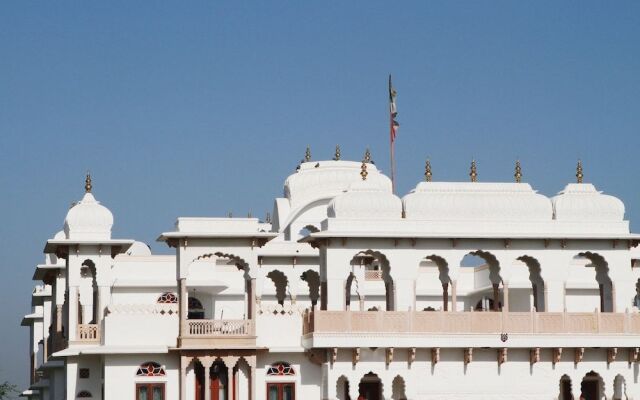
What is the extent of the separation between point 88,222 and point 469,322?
1198 cm

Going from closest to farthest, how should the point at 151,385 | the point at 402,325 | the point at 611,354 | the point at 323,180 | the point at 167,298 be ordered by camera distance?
the point at 402,325 < the point at 151,385 < the point at 611,354 < the point at 167,298 < the point at 323,180

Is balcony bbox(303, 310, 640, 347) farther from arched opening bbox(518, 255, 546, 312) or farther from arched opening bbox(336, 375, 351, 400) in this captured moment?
arched opening bbox(518, 255, 546, 312)

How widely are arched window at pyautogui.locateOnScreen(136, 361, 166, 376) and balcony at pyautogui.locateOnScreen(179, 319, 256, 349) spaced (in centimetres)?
96

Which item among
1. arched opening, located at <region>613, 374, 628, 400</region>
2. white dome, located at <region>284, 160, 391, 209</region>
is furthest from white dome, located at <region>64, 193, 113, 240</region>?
arched opening, located at <region>613, 374, 628, 400</region>

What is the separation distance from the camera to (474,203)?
42375 mm

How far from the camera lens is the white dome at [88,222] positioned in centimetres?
4469

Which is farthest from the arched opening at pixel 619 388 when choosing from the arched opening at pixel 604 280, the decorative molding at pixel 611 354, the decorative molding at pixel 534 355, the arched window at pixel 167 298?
the arched window at pixel 167 298

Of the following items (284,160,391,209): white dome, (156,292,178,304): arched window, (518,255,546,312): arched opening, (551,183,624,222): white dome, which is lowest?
(518,255,546,312): arched opening

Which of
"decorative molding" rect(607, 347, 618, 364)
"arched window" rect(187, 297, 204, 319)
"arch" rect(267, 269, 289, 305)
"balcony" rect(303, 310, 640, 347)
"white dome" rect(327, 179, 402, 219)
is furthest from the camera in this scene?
"arched window" rect(187, 297, 204, 319)

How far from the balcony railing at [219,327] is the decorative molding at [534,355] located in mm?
7700

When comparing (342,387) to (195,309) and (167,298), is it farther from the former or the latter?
(167,298)

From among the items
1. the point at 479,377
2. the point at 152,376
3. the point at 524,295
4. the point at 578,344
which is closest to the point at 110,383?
the point at 152,376

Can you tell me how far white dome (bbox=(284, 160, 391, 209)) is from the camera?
52872 mm

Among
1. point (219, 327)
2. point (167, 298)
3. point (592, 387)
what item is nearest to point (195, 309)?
point (167, 298)
